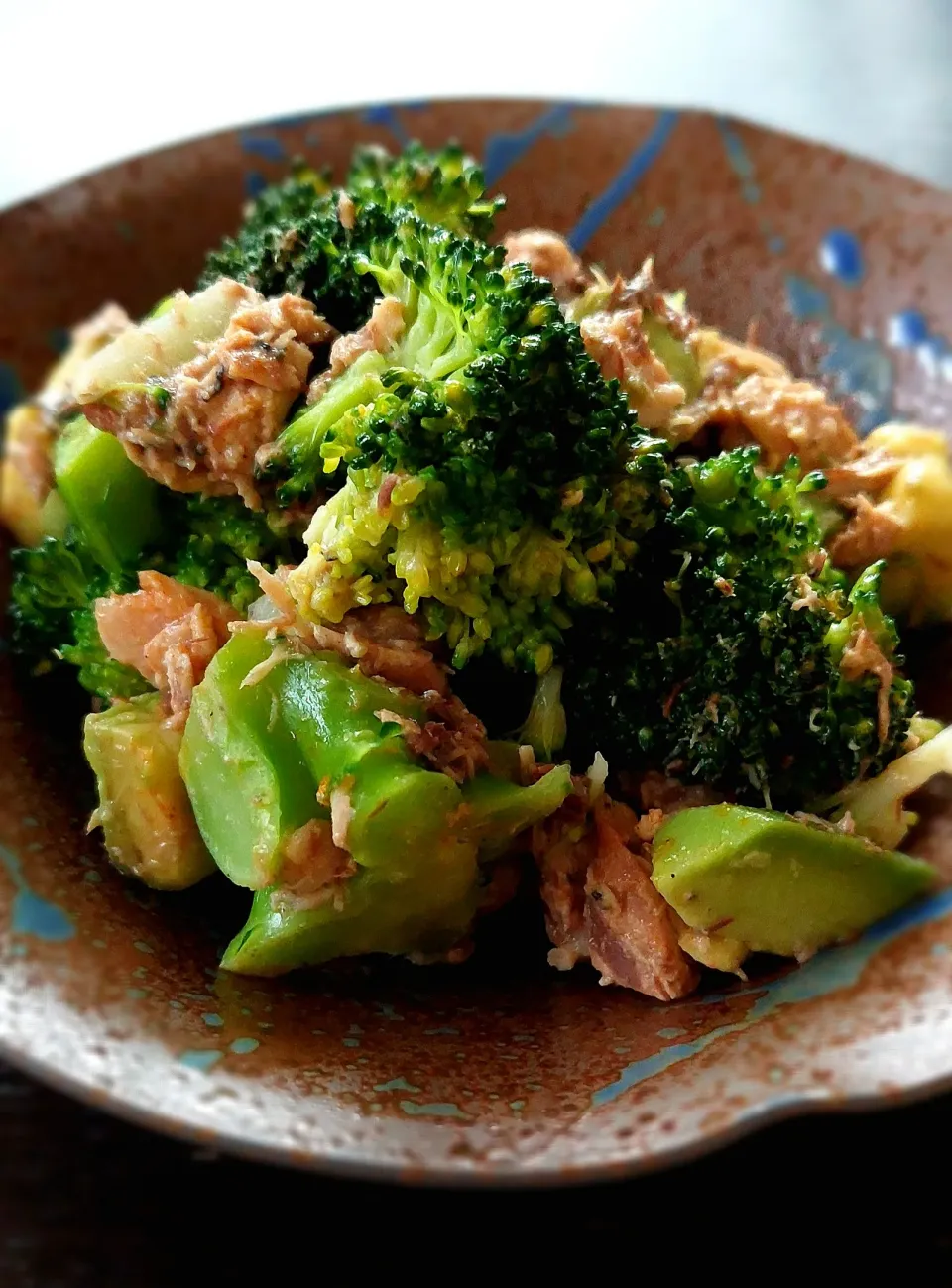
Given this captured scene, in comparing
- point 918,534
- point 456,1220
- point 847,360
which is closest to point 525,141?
point 847,360

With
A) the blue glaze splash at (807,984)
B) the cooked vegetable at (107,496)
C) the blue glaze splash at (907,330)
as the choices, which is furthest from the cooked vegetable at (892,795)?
the cooked vegetable at (107,496)

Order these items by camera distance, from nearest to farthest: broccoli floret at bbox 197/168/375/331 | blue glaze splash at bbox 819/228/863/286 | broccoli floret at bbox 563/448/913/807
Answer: broccoli floret at bbox 563/448/913/807 → broccoli floret at bbox 197/168/375/331 → blue glaze splash at bbox 819/228/863/286

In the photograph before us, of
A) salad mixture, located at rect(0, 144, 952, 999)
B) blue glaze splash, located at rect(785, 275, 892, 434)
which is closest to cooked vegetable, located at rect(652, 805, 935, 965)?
salad mixture, located at rect(0, 144, 952, 999)

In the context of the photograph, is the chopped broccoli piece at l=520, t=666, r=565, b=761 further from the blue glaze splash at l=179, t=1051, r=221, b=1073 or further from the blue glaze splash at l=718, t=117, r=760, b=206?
the blue glaze splash at l=718, t=117, r=760, b=206

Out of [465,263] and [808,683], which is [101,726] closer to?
[465,263]

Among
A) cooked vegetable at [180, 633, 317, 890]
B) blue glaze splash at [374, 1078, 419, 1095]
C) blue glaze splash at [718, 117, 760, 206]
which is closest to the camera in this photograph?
blue glaze splash at [374, 1078, 419, 1095]

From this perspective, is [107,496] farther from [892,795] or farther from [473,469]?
[892,795]

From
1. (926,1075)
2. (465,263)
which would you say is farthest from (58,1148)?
(465,263)

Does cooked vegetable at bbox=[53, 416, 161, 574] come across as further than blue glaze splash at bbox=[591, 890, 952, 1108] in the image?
Yes
